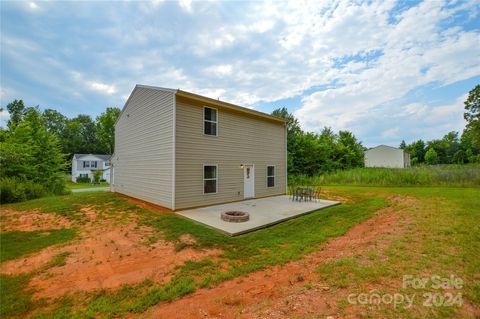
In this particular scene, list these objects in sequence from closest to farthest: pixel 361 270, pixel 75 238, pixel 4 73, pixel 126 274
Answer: pixel 361 270, pixel 126 274, pixel 75 238, pixel 4 73

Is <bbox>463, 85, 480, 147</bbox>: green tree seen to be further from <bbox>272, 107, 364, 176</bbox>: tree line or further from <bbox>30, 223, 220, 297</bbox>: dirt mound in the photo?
<bbox>30, 223, 220, 297</bbox>: dirt mound

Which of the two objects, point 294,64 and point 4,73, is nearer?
point 4,73

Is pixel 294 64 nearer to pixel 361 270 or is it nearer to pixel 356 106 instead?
pixel 356 106

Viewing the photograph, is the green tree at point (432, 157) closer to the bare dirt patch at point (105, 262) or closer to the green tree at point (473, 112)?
the green tree at point (473, 112)

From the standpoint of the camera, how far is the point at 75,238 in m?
5.54

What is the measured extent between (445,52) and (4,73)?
771 inches

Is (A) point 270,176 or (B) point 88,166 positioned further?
(B) point 88,166

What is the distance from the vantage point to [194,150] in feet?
28.3

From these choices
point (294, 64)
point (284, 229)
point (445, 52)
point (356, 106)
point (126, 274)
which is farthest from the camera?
point (356, 106)

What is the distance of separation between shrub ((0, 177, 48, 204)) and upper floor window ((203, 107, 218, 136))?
11023mm

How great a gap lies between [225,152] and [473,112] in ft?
72.3

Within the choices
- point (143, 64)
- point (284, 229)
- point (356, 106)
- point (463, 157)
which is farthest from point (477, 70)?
point (463, 157)

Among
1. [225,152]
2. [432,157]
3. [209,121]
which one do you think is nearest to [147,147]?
[209,121]

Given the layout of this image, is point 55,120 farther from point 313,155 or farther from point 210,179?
point 313,155
